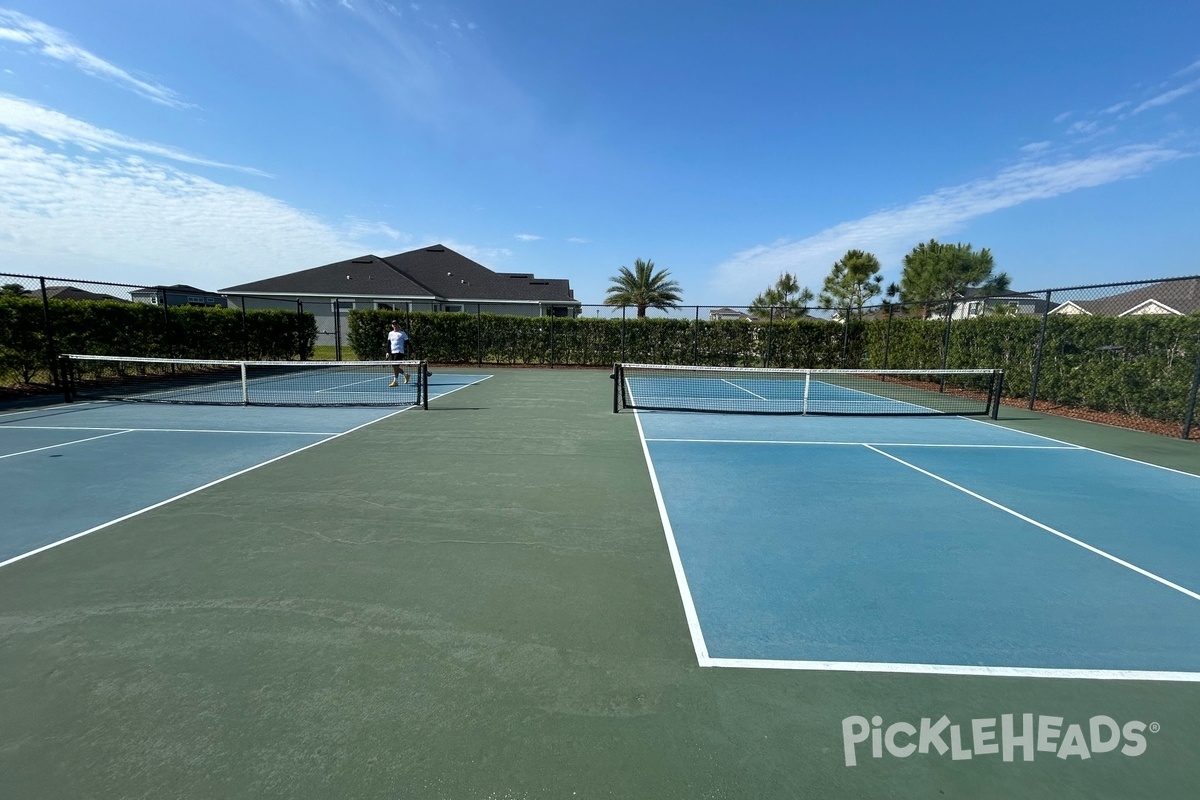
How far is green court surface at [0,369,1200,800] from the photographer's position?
224 cm

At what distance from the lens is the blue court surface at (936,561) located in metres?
3.16

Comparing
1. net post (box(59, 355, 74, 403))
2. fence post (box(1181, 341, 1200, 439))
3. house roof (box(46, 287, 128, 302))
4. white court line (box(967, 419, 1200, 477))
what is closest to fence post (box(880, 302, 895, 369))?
white court line (box(967, 419, 1200, 477))

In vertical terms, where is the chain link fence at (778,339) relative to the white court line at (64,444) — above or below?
above

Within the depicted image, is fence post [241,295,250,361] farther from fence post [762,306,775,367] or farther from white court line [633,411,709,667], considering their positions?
fence post [762,306,775,367]

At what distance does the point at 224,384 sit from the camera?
15.4 m

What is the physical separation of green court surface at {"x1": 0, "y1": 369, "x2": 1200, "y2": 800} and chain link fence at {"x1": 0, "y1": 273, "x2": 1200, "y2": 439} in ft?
34.9

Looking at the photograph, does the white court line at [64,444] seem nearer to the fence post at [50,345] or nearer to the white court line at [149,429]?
the white court line at [149,429]

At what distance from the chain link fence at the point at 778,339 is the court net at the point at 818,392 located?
87 centimetres

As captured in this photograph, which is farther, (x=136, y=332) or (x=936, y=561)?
(x=136, y=332)

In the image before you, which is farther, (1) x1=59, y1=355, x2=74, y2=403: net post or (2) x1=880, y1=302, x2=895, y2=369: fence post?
(2) x1=880, y1=302, x2=895, y2=369: fence post

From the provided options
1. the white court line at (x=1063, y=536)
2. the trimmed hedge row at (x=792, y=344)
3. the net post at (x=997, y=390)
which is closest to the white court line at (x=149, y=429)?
the white court line at (x=1063, y=536)

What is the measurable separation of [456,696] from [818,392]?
52.2ft

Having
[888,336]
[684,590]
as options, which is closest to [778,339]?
[888,336]

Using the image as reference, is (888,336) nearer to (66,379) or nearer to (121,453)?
(121,453)
